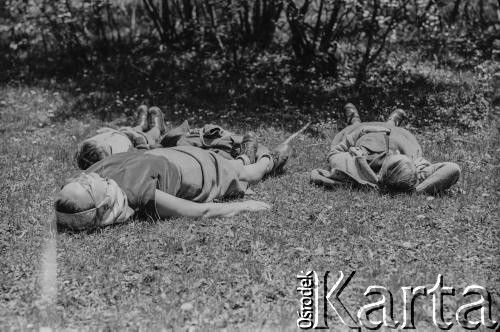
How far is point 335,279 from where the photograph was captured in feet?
14.0

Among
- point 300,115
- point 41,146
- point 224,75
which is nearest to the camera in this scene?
point 41,146

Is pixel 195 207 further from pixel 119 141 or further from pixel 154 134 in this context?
pixel 154 134

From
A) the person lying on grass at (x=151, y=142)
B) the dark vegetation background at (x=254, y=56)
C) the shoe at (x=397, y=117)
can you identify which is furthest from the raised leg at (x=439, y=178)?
the dark vegetation background at (x=254, y=56)

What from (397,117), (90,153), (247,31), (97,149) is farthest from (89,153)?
(247,31)

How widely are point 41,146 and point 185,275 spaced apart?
3.86 m

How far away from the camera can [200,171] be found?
5.55 m

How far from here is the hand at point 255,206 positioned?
542 centimetres

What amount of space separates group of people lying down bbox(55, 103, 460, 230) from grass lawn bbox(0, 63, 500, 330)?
15 centimetres

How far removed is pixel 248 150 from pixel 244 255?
1996mm

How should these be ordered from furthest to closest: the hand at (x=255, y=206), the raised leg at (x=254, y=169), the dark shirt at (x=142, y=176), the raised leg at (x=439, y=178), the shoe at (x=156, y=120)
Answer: the shoe at (x=156, y=120)
the raised leg at (x=254, y=169)
the raised leg at (x=439, y=178)
the hand at (x=255, y=206)
the dark shirt at (x=142, y=176)

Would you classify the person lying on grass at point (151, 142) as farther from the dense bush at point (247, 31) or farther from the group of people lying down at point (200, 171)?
the dense bush at point (247, 31)

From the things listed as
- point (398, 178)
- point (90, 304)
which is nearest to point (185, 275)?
point (90, 304)

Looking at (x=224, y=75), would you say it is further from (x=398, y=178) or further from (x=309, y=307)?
(x=309, y=307)

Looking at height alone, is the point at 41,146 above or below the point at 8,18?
below
